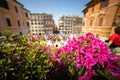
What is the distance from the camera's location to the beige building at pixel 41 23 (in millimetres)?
53031

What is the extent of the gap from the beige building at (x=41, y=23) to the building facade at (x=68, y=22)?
1045 cm

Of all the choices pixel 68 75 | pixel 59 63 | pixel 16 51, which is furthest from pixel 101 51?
pixel 16 51

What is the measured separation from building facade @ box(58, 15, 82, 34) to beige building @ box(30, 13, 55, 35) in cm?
1045

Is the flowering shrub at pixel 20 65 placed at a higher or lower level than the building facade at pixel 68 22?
lower

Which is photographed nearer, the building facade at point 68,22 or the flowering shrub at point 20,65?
the flowering shrub at point 20,65

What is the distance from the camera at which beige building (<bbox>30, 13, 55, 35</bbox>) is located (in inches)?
2088

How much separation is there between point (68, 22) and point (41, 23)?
2142cm

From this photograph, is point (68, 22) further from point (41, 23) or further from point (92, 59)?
point (92, 59)

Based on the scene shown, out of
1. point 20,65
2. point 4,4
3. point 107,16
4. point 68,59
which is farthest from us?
point 4,4

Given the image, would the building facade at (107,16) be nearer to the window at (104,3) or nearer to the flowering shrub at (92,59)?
the window at (104,3)

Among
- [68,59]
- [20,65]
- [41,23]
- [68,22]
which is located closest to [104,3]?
[68,59]

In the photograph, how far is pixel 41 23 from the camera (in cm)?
5469

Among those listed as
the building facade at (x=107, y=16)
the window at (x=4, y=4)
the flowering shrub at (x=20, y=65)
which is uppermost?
the window at (x=4, y=4)

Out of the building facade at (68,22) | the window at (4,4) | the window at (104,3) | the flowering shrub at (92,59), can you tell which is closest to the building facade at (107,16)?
the window at (104,3)
